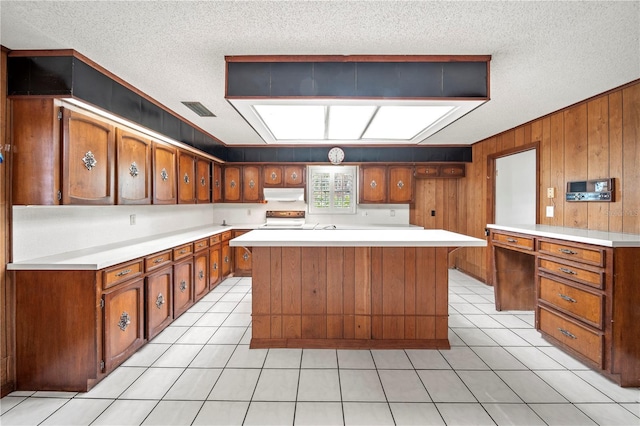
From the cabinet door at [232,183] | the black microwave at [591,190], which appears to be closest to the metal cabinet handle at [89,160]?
the cabinet door at [232,183]

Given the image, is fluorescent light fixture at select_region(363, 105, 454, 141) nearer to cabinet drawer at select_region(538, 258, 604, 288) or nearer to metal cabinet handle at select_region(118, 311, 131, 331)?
cabinet drawer at select_region(538, 258, 604, 288)

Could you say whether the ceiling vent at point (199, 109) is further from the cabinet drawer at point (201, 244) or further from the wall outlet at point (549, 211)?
the wall outlet at point (549, 211)

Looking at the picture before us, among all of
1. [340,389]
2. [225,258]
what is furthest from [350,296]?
[225,258]

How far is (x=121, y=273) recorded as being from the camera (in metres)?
2.17

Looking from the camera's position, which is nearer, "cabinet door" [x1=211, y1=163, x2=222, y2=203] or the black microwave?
the black microwave

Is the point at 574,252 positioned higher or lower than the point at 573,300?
higher

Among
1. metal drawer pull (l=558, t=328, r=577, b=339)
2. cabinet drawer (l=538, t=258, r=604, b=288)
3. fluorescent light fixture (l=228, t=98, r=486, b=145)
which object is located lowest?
metal drawer pull (l=558, t=328, r=577, b=339)

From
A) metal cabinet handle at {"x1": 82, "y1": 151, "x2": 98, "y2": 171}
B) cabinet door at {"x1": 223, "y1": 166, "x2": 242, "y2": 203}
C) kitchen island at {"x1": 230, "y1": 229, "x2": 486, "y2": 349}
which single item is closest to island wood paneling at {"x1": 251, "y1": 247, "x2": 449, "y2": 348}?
kitchen island at {"x1": 230, "y1": 229, "x2": 486, "y2": 349}

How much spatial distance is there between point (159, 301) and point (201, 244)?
1.07 m

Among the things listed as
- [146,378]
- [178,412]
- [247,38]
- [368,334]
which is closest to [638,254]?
[368,334]

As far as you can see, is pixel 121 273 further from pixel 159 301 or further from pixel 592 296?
pixel 592 296

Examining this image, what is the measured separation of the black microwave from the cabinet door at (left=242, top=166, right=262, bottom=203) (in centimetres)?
434

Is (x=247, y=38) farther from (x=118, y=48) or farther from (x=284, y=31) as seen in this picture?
(x=118, y=48)

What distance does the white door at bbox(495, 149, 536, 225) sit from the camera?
371 cm
